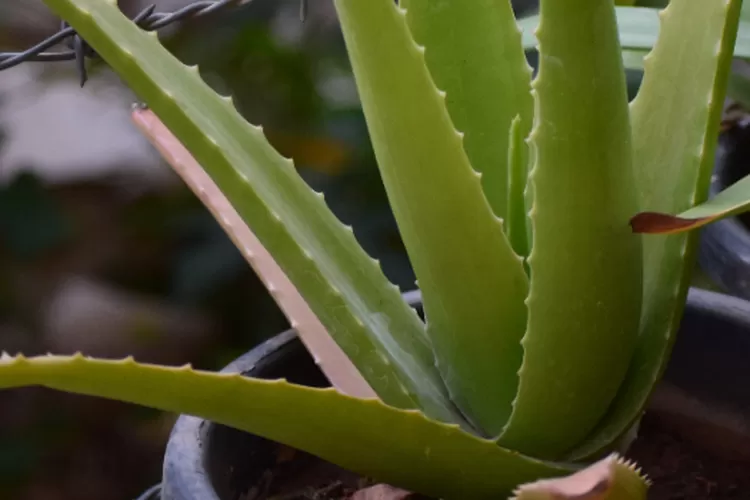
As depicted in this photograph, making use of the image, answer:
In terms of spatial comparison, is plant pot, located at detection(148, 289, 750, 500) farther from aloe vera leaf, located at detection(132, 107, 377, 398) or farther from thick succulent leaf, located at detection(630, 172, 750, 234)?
thick succulent leaf, located at detection(630, 172, 750, 234)

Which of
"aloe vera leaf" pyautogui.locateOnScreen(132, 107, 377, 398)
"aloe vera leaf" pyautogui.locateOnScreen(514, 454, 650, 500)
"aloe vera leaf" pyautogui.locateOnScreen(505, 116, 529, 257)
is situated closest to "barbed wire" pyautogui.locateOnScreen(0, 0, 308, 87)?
"aloe vera leaf" pyautogui.locateOnScreen(132, 107, 377, 398)

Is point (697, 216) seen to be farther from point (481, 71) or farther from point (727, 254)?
point (727, 254)

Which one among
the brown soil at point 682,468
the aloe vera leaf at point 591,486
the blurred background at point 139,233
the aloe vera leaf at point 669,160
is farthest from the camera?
the blurred background at point 139,233

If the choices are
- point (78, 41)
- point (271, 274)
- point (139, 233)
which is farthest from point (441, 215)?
point (139, 233)

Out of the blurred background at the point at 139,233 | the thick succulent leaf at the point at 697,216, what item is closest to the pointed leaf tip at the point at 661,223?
the thick succulent leaf at the point at 697,216

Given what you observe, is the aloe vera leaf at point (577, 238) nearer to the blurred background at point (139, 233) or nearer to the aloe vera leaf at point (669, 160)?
the aloe vera leaf at point (669, 160)

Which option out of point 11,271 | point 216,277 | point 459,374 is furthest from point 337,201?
point 459,374
